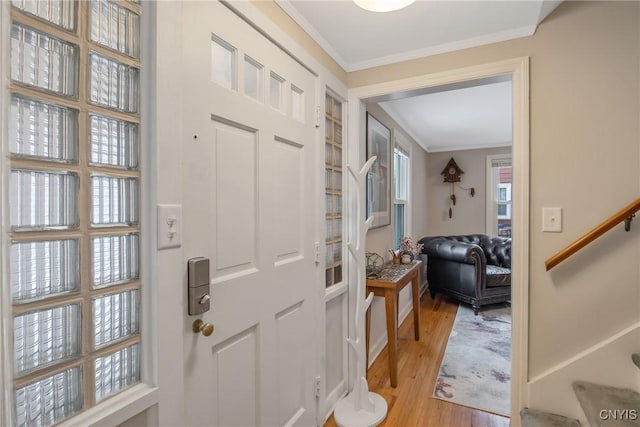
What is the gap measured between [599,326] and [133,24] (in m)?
2.28

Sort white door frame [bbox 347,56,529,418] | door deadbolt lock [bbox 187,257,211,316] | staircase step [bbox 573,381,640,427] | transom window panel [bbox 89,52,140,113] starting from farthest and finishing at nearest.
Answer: white door frame [bbox 347,56,529,418], staircase step [bbox 573,381,640,427], door deadbolt lock [bbox 187,257,211,316], transom window panel [bbox 89,52,140,113]

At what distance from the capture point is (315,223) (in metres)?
1.68

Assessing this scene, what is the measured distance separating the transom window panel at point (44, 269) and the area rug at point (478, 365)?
226 cm

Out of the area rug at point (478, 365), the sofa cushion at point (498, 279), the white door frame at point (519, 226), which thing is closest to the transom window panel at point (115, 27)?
the white door frame at point (519, 226)

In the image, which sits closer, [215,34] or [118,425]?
[118,425]

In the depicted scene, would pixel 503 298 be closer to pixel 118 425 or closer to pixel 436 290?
pixel 436 290

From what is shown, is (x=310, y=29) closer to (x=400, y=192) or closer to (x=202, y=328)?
(x=202, y=328)

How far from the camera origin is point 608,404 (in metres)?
1.39

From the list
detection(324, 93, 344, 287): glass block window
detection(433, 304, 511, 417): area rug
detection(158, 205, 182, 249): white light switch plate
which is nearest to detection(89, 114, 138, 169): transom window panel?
detection(158, 205, 182, 249): white light switch plate

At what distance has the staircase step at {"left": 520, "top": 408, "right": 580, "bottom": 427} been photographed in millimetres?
1537

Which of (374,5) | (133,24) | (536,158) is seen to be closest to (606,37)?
(536,158)

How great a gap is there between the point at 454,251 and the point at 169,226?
3611 mm

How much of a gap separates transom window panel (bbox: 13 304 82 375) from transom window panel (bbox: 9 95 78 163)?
0.34 meters

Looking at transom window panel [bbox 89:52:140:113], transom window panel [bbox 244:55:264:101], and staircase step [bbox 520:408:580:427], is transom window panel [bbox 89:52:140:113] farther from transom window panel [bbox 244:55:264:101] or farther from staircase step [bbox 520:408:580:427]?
staircase step [bbox 520:408:580:427]
